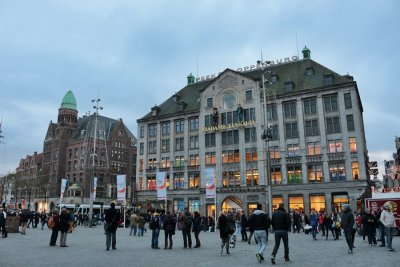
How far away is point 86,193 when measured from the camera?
94.1 m

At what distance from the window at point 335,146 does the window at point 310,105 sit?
197 inches

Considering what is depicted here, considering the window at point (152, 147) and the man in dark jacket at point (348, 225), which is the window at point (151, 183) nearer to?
the window at point (152, 147)

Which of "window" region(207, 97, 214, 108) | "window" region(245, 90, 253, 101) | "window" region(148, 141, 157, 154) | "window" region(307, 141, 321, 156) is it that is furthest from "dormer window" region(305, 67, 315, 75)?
"window" region(148, 141, 157, 154)

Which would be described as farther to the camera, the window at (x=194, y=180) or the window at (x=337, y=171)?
the window at (x=194, y=180)

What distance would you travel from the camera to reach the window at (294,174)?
51669 mm

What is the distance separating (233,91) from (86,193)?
53.6 m

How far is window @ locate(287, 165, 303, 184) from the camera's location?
2034 inches

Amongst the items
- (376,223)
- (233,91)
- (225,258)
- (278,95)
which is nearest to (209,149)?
(233,91)

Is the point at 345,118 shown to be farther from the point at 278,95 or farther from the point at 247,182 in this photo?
the point at 247,182

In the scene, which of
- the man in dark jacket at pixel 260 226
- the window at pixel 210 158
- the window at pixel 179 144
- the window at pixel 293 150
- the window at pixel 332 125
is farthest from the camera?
the window at pixel 179 144

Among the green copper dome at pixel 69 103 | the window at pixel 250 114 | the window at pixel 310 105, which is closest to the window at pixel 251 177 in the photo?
the window at pixel 250 114

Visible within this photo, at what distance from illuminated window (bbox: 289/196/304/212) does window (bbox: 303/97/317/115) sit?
12159 millimetres

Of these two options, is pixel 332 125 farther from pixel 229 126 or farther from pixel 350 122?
pixel 229 126

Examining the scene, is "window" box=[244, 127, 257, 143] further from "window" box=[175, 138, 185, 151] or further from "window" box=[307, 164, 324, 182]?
"window" box=[175, 138, 185, 151]
